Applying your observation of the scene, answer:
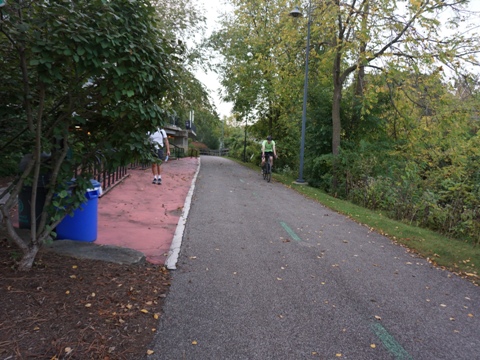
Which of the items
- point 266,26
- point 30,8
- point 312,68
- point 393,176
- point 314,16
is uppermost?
point 266,26

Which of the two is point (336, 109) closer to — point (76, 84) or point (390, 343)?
point (76, 84)

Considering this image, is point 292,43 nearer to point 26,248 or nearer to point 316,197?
point 316,197

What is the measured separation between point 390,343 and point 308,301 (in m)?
1.04

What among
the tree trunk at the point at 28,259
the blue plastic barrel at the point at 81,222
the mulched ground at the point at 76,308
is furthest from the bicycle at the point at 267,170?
the tree trunk at the point at 28,259

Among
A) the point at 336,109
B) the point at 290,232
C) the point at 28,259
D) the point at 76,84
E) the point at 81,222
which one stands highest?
the point at 336,109

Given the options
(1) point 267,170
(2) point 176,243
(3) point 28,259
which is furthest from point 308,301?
(1) point 267,170

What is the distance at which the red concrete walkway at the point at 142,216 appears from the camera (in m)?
6.17

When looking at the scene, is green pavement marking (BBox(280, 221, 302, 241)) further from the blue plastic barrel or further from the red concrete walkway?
the blue plastic barrel

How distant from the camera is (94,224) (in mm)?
5742

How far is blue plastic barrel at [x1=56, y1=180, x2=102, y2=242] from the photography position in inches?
214

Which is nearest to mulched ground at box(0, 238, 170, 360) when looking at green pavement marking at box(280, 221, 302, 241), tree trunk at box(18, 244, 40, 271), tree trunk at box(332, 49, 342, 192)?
tree trunk at box(18, 244, 40, 271)

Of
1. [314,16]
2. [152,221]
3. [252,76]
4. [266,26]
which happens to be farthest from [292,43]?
[152,221]

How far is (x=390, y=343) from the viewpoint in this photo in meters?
3.48

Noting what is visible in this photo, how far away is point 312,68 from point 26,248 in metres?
17.8
